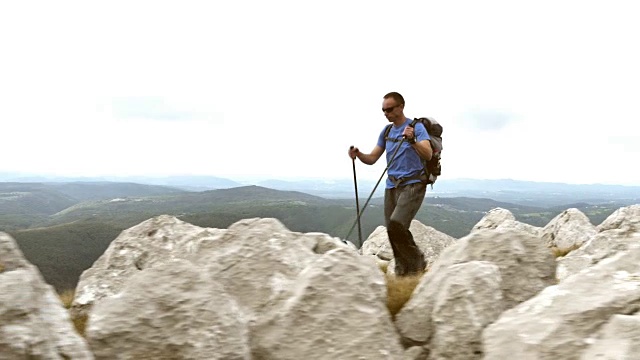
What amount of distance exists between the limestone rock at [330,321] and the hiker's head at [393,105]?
186 inches

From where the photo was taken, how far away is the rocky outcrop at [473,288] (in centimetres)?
636

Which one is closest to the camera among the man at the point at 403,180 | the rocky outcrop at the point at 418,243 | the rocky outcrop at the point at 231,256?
the rocky outcrop at the point at 231,256

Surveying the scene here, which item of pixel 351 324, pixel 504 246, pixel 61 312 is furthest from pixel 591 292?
pixel 61 312

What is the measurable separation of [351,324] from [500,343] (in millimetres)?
2000

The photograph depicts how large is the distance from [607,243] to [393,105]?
273 inches

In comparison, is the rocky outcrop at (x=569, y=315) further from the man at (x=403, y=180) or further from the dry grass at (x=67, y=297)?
the dry grass at (x=67, y=297)

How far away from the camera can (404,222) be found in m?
10.4

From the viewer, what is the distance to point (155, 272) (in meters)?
6.45

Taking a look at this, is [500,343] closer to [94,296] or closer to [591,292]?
[591,292]

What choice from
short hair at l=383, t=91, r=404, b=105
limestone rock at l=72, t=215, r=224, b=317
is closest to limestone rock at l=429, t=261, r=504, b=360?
short hair at l=383, t=91, r=404, b=105

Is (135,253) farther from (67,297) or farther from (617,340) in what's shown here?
(617,340)

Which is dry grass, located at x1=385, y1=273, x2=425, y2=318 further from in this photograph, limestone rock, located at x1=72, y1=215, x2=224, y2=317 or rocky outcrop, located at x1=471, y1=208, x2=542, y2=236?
rocky outcrop, located at x1=471, y1=208, x2=542, y2=236


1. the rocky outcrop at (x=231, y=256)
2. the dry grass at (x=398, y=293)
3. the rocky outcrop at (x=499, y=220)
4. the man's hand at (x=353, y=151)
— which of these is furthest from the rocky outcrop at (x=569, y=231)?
the rocky outcrop at (x=231, y=256)

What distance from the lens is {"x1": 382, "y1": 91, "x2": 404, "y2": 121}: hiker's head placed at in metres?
10.5
